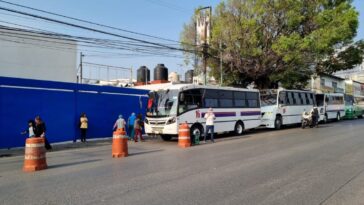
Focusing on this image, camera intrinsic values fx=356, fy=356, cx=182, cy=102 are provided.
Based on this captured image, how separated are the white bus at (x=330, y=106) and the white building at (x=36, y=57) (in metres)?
22.2

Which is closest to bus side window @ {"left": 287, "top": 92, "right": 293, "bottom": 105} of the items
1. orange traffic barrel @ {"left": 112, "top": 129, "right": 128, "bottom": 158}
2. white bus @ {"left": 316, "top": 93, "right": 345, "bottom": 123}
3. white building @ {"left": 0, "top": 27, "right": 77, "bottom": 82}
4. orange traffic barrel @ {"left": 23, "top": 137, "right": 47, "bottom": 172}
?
white bus @ {"left": 316, "top": 93, "right": 345, "bottom": 123}

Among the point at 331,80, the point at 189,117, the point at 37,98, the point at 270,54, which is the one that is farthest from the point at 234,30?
the point at 331,80

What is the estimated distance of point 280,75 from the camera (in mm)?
29719

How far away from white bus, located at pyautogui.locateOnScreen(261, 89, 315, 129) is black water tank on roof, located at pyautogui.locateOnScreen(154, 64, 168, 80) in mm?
14264

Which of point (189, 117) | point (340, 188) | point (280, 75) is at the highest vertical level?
point (280, 75)

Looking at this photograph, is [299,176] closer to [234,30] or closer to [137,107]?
[137,107]

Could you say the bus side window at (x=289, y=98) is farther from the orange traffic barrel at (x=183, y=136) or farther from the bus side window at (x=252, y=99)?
the orange traffic barrel at (x=183, y=136)

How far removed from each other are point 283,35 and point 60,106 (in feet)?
61.4

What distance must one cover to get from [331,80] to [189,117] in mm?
54333

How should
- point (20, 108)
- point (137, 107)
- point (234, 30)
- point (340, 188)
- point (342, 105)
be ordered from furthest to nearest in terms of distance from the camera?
point (342, 105) → point (234, 30) → point (137, 107) → point (20, 108) → point (340, 188)

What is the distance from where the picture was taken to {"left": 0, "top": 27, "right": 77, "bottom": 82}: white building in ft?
83.4

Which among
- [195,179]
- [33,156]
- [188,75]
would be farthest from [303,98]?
[33,156]

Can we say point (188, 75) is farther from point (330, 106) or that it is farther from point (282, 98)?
point (282, 98)

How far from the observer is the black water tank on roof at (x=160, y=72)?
38.5 metres
